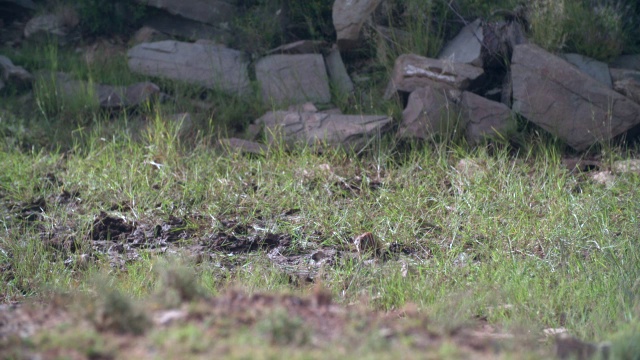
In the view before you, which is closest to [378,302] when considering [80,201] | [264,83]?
[80,201]

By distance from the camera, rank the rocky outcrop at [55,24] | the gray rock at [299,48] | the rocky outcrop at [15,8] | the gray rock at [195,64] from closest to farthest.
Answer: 1. the gray rock at [195,64]
2. the gray rock at [299,48]
3. the rocky outcrop at [55,24]
4. the rocky outcrop at [15,8]

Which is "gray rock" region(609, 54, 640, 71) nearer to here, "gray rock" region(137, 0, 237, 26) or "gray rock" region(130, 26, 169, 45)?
"gray rock" region(137, 0, 237, 26)

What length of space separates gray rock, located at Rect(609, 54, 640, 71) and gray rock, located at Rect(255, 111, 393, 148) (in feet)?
7.46

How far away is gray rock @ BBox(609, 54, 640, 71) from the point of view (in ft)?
22.3

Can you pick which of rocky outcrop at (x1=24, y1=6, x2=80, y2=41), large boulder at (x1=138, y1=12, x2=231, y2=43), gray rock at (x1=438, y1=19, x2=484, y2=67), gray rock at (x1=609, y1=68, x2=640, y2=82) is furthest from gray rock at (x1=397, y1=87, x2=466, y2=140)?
rocky outcrop at (x1=24, y1=6, x2=80, y2=41)

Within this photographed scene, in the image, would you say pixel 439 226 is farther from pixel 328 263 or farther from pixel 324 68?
pixel 324 68

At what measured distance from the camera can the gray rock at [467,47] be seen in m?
6.69

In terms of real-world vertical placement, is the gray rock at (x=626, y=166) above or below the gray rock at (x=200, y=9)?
below

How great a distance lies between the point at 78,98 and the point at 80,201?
171 centimetres

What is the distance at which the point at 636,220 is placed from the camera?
15.3 ft

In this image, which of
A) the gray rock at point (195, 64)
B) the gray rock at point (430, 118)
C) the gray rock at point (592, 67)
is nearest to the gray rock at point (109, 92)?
the gray rock at point (195, 64)

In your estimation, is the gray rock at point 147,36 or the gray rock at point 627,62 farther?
the gray rock at point 147,36

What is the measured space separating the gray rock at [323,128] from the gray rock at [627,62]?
7.46ft

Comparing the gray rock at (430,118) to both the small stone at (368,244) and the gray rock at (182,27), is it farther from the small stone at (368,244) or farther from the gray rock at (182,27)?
the gray rock at (182,27)
